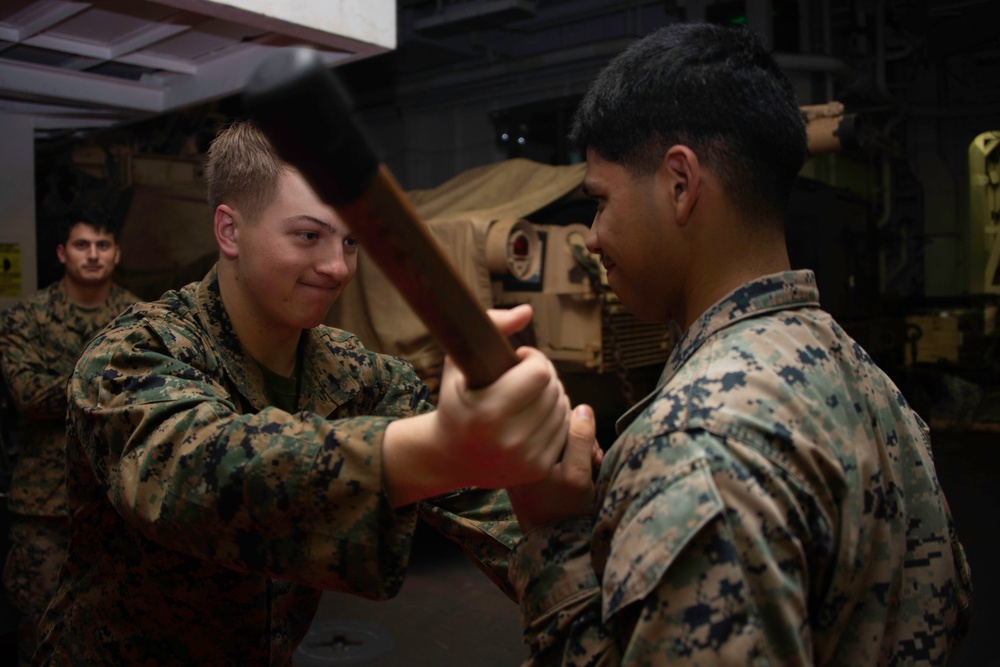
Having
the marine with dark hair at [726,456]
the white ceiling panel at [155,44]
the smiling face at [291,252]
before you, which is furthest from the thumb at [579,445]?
the white ceiling panel at [155,44]

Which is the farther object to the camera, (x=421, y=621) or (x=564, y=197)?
(x=564, y=197)

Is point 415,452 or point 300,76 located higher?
point 300,76

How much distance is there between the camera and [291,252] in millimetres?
1684

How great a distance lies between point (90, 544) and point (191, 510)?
0.70 metres

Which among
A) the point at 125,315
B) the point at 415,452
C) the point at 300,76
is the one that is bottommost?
the point at 415,452

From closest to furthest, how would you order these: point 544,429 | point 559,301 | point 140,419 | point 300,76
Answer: point 300,76, point 544,429, point 140,419, point 559,301

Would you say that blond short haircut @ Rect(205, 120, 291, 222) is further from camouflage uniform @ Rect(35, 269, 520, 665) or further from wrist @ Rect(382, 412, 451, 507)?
wrist @ Rect(382, 412, 451, 507)

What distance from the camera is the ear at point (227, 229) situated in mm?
1752

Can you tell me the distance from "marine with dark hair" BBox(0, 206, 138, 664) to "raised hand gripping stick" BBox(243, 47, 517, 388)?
11.2ft

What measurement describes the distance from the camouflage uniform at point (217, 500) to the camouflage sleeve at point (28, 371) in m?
2.60

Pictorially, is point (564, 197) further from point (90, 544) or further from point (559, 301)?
point (90, 544)

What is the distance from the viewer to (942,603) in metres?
1.19

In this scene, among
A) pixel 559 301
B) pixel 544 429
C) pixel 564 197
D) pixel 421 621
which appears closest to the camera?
pixel 544 429

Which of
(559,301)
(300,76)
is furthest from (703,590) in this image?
(559,301)
